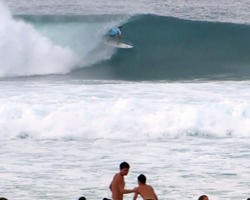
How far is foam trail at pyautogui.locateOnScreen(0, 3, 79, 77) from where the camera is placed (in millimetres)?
19922

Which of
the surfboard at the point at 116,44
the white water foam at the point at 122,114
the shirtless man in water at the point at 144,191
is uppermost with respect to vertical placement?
the shirtless man in water at the point at 144,191

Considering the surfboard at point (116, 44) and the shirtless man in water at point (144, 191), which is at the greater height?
the shirtless man in water at point (144, 191)

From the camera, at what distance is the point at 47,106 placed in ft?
46.4

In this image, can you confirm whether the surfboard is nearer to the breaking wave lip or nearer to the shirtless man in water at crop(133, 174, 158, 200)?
the breaking wave lip

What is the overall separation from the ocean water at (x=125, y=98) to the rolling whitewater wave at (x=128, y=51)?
43 mm

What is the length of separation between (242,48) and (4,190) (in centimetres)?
1456

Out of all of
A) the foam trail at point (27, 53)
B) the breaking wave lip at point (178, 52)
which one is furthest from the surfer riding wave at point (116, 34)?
the foam trail at point (27, 53)

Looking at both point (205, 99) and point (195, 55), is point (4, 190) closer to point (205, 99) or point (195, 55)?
point (205, 99)

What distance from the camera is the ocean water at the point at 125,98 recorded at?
1021 cm

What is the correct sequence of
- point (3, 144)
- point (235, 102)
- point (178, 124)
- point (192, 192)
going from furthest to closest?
point (235, 102) → point (178, 124) → point (3, 144) → point (192, 192)

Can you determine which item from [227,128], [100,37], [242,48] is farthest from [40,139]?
[242,48]

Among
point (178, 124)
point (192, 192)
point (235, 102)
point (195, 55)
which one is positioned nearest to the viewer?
point (192, 192)

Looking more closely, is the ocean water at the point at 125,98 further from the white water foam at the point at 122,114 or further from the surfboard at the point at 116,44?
the surfboard at the point at 116,44

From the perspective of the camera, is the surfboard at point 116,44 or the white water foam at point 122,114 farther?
the surfboard at point 116,44
